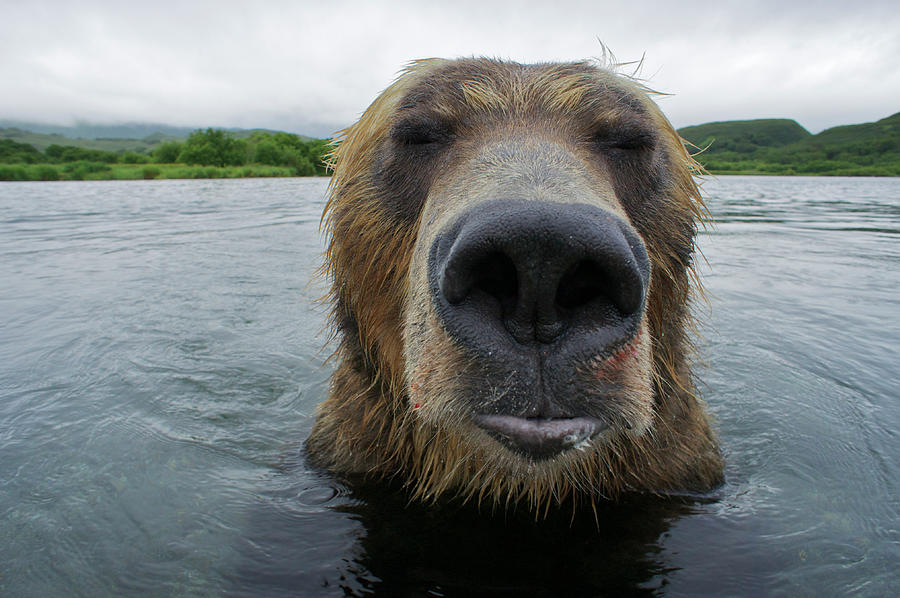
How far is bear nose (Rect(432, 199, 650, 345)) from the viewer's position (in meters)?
1.72

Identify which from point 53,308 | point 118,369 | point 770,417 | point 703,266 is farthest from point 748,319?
point 53,308

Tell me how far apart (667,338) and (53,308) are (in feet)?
22.6

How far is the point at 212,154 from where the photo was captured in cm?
7325

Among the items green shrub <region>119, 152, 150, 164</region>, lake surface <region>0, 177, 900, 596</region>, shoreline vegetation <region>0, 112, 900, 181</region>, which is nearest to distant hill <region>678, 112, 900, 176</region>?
shoreline vegetation <region>0, 112, 900, 181</region>

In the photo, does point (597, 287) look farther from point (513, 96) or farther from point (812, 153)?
point (812, 153)

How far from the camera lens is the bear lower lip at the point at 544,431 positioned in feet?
6.28

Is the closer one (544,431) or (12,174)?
(544,431)

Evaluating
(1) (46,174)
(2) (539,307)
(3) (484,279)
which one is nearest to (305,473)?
(3) (484,279)

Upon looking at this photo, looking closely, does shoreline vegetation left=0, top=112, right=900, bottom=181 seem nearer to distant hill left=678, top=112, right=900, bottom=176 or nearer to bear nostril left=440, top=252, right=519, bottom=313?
distant hill left=678, top=112, right=900, bottom=176

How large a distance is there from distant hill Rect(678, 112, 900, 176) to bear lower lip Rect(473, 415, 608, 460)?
136 ft

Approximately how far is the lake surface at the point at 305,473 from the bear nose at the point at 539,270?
4.66ft

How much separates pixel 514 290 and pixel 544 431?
47cm

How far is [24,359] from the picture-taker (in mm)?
5238

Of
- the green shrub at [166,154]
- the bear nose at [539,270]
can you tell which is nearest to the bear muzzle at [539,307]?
the bear nose at [539,270]
